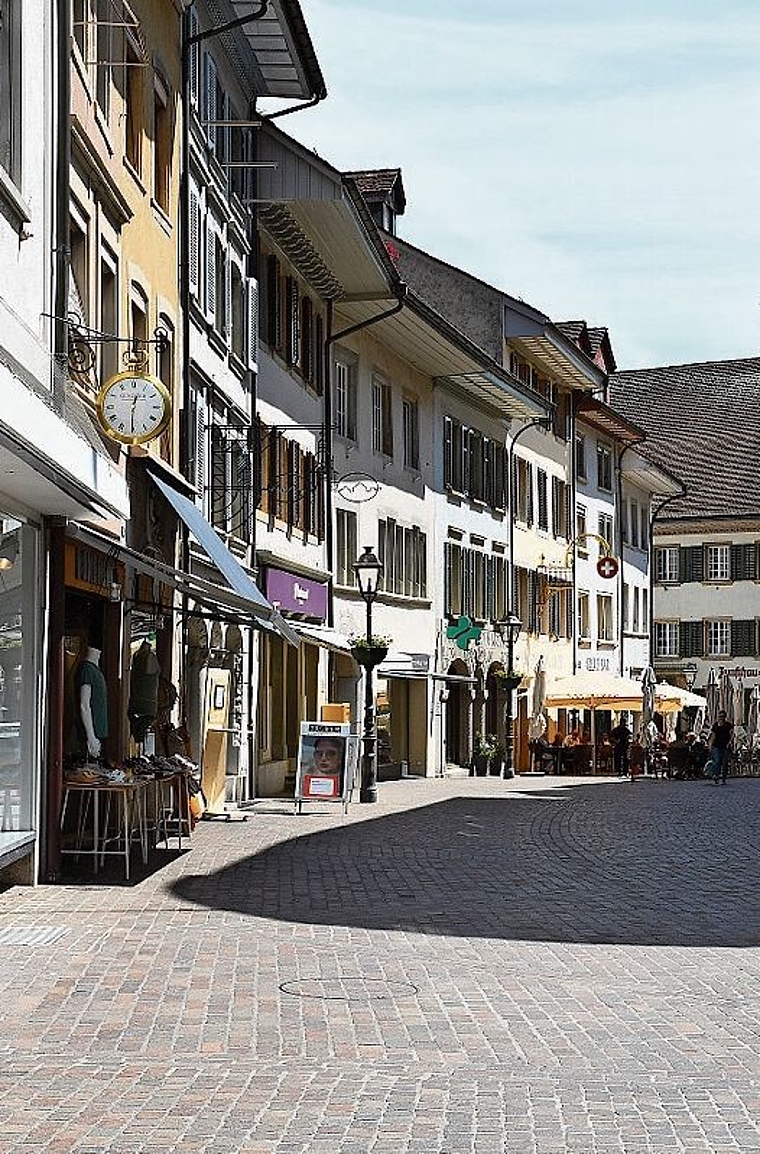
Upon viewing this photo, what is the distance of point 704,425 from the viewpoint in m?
80.6

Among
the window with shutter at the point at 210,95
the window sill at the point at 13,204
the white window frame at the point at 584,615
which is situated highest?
the window with shutter at the point at 210,95

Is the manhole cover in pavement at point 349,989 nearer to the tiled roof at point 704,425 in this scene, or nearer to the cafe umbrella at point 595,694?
the cafe umbrella at point 595,694

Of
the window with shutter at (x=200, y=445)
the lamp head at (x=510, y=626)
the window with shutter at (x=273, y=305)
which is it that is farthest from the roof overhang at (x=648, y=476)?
the window with shutter at (x=200, y=445)

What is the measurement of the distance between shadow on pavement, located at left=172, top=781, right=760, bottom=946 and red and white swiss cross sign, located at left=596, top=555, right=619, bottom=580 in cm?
3160

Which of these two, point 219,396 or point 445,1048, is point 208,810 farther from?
point 445,1048

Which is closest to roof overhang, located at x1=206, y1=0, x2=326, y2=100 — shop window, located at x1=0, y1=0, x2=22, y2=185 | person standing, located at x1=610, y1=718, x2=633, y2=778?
shop window, located at x1=0, y1=0, x2=22, y2=185

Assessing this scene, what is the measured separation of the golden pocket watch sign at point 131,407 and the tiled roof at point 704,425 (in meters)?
59.1

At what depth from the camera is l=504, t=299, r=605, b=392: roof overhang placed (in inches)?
2026

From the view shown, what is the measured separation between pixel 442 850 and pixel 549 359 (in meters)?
35.1

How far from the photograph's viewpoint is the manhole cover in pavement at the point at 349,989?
34.9 feet

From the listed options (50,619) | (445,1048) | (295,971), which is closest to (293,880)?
(50,619)

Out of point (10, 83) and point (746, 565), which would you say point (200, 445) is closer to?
point (10, 83)

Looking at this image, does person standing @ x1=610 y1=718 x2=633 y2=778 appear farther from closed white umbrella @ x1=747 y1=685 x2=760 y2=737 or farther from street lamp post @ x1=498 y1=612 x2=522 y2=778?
closed white umbrella @ x1=747 y1=685 x2=760 y2=737

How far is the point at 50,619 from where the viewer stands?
16.1m
